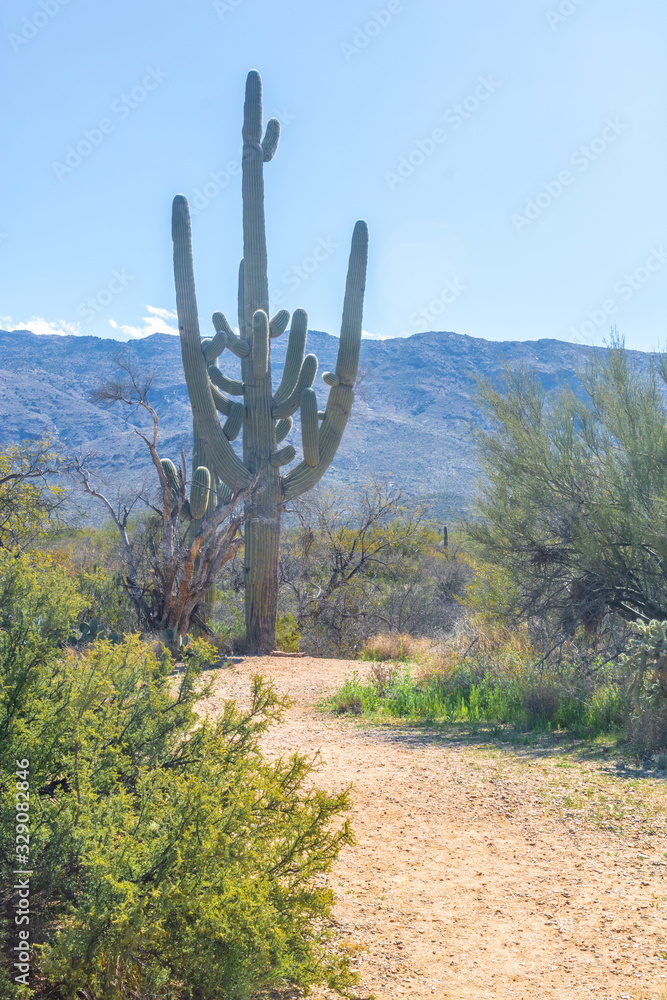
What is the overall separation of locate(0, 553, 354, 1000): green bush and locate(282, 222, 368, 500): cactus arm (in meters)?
11.6

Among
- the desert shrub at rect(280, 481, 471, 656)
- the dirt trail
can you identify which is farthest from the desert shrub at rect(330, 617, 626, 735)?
the desert shrub at rect(280, 481, 471, 656)

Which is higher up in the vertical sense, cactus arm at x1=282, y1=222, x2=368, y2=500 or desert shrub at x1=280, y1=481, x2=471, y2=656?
cactus arm at x1=282, y1=222, x2=368, y2=500

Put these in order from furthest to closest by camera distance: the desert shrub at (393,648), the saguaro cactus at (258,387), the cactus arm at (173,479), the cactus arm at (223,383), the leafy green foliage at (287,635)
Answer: the cactus arm at (223,383), the leafy green foliage at (287,635), the saguaro cactus at (258,387), the desert shrub at (393,648), the cactus arm at (173,479)

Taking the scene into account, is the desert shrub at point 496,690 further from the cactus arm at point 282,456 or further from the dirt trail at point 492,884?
the cactus arm at point 282,456

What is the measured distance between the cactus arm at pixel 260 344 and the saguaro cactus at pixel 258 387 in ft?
0.06

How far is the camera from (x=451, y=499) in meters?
48.1

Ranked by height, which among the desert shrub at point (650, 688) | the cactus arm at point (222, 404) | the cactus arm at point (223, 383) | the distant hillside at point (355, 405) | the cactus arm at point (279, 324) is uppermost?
the distant hillside at point (355, 405)

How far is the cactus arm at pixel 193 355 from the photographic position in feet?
43.7

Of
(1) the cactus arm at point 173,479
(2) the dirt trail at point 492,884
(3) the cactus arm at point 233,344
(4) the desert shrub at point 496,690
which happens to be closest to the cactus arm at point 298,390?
(3) the cactus arm at point 233,344

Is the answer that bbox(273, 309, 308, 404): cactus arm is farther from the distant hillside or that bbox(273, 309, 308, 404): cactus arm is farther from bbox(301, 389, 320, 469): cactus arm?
the distant hillside

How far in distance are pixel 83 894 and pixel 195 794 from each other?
0.43m

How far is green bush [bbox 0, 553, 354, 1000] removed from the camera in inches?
88.4

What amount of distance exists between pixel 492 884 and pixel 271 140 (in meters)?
14.5

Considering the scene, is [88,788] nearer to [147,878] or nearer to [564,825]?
[147,878]
